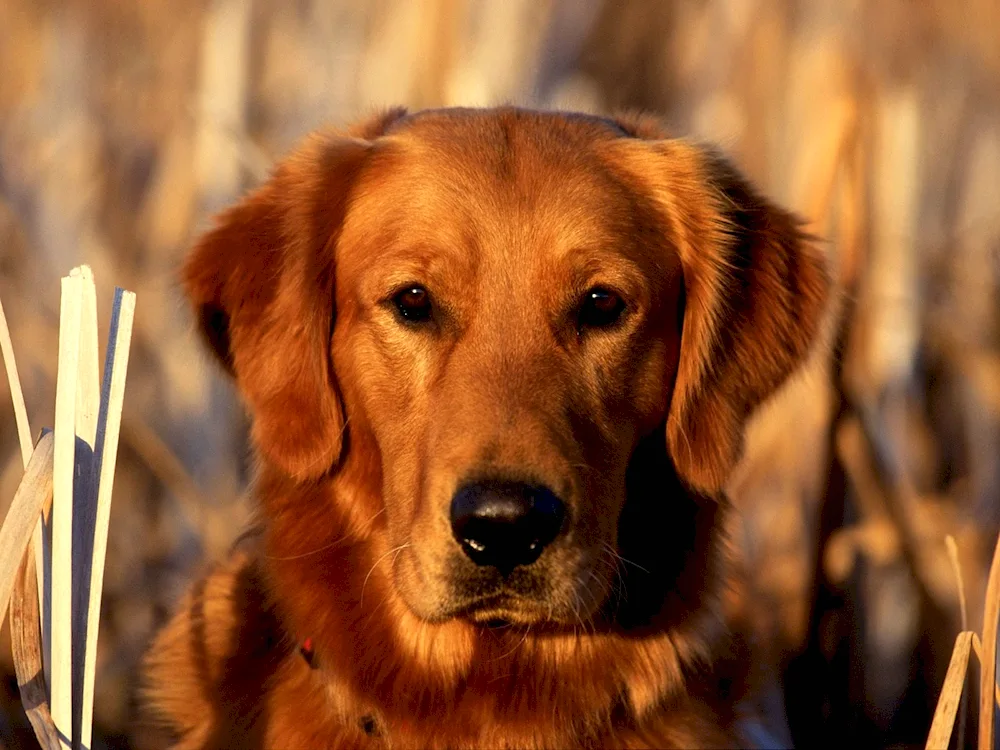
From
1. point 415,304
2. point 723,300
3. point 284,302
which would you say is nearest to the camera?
point 415,304

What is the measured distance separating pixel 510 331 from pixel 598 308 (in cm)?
24

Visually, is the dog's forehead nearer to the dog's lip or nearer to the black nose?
the black nose

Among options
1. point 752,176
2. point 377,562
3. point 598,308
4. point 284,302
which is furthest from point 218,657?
point 752,176

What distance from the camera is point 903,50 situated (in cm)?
504

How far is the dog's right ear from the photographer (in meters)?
3.05

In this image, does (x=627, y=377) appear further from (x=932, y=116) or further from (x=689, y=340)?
(x=932, y=116)

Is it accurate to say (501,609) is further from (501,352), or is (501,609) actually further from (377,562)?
(501,352)

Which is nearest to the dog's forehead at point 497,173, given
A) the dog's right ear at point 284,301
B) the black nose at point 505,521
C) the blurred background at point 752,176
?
the dog's right ear at point 284,301

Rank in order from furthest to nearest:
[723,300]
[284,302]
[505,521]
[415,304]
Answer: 1. [723,300]
2. [284,302]
3. [415,304]
4. [505,521]

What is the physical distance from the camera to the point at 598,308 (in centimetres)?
299

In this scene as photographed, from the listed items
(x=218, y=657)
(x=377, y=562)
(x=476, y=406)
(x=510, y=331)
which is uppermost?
(x=510, y=331)

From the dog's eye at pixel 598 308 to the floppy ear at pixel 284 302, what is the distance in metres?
0.63

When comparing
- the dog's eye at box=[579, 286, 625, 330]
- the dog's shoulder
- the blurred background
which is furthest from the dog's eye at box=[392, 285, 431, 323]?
the blurred background

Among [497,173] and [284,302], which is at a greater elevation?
[497,173]
